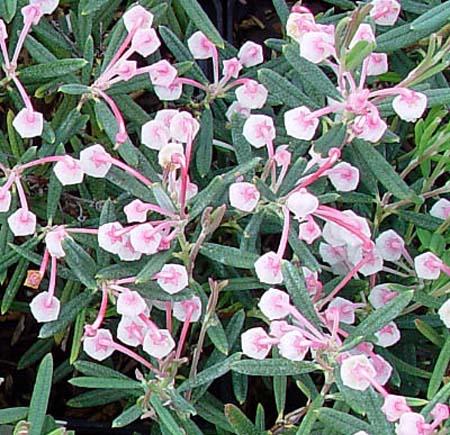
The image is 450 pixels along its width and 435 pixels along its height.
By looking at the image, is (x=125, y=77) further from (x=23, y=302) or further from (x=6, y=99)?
(x=23, y=302)

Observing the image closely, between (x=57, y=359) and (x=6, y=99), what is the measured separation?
0.33m

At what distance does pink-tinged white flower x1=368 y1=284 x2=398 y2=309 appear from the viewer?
0.78 m

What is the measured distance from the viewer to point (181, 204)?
0.72m

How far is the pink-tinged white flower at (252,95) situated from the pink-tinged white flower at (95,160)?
15 cm

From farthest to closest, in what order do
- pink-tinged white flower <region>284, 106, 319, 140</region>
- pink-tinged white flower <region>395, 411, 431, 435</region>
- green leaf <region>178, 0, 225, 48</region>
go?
1. green leaf <region>178, 0, 225, 48</region>
2. pink-tinged white flower <region>284, 106, 319, 140</region>
3. pink-tinged white flower <region>395, 411, 431, 435</region>

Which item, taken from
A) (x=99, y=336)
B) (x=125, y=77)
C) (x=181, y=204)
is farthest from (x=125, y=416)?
(x=125, y=77)

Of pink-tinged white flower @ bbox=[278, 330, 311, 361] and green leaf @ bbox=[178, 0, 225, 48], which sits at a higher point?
green leaf @ bbox=[178, 0, 225, 48]

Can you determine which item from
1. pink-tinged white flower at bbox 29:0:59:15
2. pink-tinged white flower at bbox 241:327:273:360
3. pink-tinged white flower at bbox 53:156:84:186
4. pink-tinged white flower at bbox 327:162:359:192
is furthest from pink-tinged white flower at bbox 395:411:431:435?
pink-tinged white flower at bbox 29:0:59:15

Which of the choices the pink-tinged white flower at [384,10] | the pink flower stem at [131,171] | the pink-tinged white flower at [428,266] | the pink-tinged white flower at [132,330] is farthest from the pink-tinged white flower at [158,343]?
the pink-tinged white flower at [384,10]

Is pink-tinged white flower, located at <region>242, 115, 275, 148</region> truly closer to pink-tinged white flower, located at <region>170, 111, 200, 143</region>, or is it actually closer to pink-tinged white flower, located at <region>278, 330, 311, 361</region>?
pink-tinged white flower, located at <region>170, 111, 200, 143</region>

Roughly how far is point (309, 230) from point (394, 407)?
0.17m

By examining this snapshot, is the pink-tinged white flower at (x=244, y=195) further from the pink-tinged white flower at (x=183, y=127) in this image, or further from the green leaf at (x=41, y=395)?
the green leaf at (x=41, y=395)

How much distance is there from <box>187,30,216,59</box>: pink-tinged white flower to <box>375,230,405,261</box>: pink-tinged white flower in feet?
0.79

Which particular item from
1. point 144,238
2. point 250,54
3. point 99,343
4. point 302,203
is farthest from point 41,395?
point 250,54
